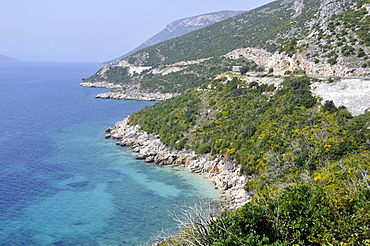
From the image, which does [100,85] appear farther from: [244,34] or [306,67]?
[306,67]

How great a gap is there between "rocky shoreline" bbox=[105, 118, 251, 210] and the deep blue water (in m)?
1.22

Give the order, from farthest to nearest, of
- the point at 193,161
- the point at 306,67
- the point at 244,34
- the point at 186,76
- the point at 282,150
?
the point at 244,34, the point at 186,76, the point at 306,67, the point at 193,161, the point at 282,150

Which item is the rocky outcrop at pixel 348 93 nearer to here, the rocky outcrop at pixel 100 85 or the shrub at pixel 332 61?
the shrub at pixel 332 61

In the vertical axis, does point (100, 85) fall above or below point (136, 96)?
above

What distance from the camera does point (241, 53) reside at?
88062 mm

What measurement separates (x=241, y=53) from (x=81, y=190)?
6868 cm

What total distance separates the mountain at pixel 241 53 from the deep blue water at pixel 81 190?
2375 centimetres

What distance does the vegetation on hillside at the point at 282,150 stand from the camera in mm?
12469

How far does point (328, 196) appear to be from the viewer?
14227mm

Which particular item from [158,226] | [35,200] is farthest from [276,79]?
[35,200]

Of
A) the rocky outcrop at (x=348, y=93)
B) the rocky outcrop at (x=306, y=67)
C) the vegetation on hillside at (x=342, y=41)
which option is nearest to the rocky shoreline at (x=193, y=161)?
the rocky outcrop at (x=348, y=93)

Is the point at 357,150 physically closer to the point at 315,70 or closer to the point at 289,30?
the point at 315,70

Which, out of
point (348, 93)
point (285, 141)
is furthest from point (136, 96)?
point (348, 93)

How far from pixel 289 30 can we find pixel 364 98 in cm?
5868
